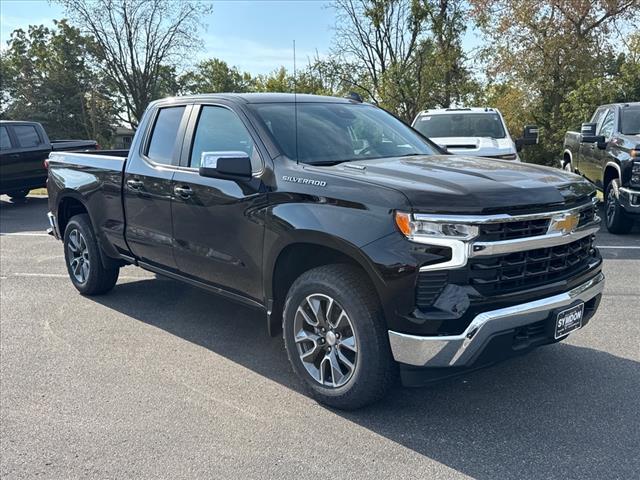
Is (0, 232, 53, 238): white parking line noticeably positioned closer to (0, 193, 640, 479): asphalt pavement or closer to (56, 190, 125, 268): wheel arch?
(56, 190, 125, 268): wheel arch

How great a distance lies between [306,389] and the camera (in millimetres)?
3736

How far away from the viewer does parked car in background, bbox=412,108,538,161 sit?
9320 mm

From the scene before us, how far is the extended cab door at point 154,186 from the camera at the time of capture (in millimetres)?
4703

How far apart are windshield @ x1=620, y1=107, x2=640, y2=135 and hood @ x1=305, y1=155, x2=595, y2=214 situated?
6.00m

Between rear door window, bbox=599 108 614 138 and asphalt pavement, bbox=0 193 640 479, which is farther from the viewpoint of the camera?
rear door window, bbox=599 108 614 138

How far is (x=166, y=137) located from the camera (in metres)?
4.91

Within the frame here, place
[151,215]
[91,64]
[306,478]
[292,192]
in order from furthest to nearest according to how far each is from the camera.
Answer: [91,64], [151,215], [292,192], [306,478]

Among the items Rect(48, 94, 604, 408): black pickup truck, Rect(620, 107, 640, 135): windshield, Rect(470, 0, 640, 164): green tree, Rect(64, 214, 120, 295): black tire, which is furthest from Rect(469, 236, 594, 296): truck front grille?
Rect(470, 0, 640, 164): green tree

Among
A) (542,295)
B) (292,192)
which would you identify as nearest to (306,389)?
(292,192)

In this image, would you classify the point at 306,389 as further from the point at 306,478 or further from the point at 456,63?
the point at 456,63

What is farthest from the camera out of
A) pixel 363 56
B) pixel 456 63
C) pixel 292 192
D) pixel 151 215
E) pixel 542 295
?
pixel 363 56

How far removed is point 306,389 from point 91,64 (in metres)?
35.7

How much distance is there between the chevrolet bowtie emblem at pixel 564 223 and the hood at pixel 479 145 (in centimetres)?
573

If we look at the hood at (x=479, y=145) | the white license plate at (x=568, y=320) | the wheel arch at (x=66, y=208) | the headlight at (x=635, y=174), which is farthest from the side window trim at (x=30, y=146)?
the white license plate at (x=568, y=320)
